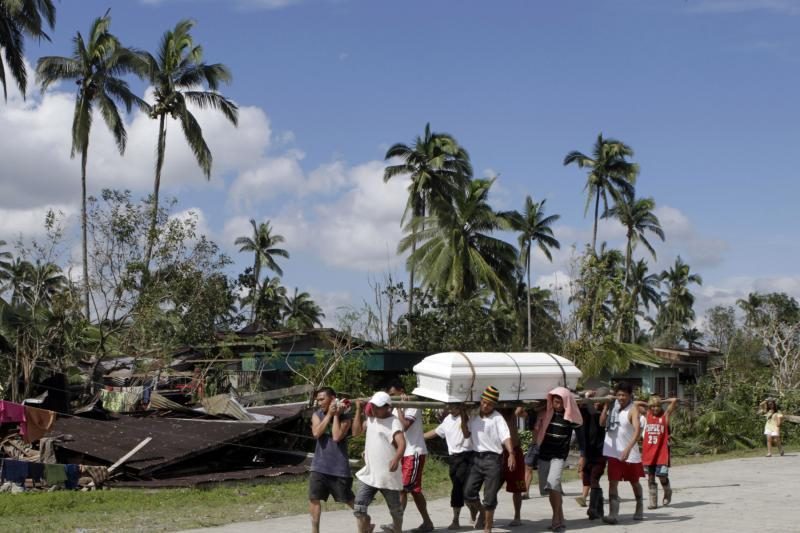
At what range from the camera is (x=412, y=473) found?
10.6m

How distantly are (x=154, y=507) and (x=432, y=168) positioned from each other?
3334 cm

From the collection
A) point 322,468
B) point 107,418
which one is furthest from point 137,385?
point 322,468

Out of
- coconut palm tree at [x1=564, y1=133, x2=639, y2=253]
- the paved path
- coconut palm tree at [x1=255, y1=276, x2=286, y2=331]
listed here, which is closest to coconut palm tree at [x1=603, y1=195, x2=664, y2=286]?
coconut palm tree at [x1=564, y1=133, x2=639, y2=253]

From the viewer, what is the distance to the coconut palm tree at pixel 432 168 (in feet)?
149

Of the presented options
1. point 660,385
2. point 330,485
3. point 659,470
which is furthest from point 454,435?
point 660,385

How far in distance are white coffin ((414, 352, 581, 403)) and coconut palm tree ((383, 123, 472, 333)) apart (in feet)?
→ 111

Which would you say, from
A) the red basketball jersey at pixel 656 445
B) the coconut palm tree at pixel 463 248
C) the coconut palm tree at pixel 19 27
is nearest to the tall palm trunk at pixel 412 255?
the coconut palm tree at pixel 463 248

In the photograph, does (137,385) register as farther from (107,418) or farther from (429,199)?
(429,199)

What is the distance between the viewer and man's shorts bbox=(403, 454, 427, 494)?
34.6ft

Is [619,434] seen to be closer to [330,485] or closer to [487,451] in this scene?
[487,451]

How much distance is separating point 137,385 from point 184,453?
9.92 meters

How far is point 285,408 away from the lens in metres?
20.9

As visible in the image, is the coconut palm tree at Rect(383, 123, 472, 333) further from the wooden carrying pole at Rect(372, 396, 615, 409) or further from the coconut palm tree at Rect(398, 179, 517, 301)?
the wooden carrying pole at Rect(372, 396, 615, 409)

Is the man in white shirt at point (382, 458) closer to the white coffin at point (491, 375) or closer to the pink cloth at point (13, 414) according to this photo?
the white coffin at point (491, 375)
